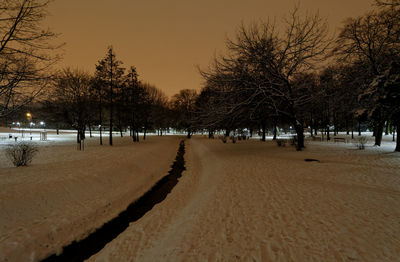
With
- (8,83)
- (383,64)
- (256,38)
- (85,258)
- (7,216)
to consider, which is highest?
(256,38)

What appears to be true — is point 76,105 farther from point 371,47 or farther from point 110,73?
point 371,47

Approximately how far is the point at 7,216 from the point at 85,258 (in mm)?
3177

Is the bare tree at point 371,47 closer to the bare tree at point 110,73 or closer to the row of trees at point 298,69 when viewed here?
the row of trees at point 298,69

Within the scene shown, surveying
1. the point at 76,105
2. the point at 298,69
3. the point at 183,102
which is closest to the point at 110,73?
the point at 76,105

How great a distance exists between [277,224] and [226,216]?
1.44 metres

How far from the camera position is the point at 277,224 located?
497 centimetres

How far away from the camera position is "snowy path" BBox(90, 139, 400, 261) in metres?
3.92

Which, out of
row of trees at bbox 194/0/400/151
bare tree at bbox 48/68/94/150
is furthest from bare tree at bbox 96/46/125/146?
row of trees at bbox 194/0/400/151

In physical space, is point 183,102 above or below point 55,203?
above

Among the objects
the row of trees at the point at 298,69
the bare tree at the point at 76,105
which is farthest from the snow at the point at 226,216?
the bare tree at the point at 76,105

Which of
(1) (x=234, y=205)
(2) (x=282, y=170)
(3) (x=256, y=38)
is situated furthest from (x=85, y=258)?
(3) (x=256, y=38)

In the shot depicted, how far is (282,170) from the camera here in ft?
35.6

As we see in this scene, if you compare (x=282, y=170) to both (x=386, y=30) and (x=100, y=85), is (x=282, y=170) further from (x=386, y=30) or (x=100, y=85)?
(x=100, y=85)

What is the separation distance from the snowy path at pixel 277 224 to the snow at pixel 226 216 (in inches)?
0.9
